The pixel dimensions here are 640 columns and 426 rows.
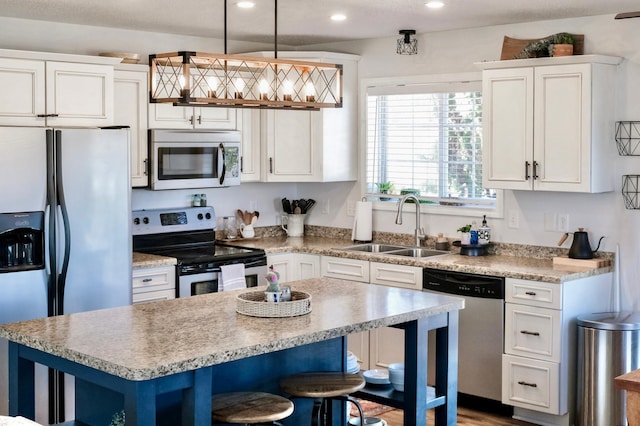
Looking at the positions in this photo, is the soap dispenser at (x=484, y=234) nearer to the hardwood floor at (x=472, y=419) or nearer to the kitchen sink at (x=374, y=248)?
the kitchen sink at (x=374, y=248)

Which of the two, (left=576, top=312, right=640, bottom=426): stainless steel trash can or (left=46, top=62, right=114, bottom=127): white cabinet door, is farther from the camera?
(left=46, top=62, right=114, bottom=127): white cabinet door

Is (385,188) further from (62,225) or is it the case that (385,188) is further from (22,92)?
(22,92)

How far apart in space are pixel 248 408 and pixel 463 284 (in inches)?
89.9

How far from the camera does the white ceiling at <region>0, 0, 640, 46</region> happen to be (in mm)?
4922

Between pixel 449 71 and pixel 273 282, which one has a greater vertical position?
pixel 449 71

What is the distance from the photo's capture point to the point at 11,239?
4594 millimetres

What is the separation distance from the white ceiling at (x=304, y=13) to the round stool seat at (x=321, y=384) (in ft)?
6.79

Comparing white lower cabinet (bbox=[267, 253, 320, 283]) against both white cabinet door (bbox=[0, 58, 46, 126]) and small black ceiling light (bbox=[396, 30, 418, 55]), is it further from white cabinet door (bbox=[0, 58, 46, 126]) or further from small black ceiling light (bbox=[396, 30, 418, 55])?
white cabinet door (bbox=[0, 58, 46, 126])


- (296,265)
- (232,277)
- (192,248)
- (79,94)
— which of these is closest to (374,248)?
(296,265)

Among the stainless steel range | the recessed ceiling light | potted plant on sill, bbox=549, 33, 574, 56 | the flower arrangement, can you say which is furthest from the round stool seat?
potted plant on sill, bbox=549, 33, 574, 56

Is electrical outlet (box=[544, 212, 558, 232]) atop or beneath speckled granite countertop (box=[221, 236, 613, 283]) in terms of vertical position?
atop

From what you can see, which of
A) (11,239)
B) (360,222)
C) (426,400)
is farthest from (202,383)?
(360,222)

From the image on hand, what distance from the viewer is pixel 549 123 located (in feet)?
17.2

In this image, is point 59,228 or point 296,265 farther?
point 296,265
